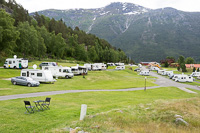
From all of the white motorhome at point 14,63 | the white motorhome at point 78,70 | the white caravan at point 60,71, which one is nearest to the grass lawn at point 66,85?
the white caravan at point 60,71

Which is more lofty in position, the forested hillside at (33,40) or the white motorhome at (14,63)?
the forested hillside at (33,40)

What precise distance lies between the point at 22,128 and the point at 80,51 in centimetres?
9153

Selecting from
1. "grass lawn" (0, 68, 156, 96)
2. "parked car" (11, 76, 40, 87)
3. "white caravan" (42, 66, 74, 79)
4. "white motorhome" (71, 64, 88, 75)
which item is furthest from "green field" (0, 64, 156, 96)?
"white motorhome" (71, 64, 88, 75)

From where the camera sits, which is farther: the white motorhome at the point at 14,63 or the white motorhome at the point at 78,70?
the white motorhome at the point at 78,70

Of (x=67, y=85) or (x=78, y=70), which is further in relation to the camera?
(x=78, y=70)

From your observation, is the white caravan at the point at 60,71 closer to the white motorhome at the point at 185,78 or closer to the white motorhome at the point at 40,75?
the white motorhome at the point at 40,75

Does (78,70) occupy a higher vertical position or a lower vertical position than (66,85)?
higher

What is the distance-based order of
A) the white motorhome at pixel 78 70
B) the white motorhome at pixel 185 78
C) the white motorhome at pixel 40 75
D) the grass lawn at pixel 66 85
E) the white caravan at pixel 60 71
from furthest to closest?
1. the white motorhome at pixel 185 78
2. the white motorhome at pixel 78 70
3. the white caravan at pixel 60 71
4. the white motorhome at pixel 40 75
5. the grass lawn at pixel 66 85

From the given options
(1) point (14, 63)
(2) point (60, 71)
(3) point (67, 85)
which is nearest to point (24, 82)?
(3) point (67, 85)

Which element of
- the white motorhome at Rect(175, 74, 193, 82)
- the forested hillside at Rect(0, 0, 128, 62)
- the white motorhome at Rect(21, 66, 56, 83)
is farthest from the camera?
the white motorhome at Rect(175, 74, 193, 82)

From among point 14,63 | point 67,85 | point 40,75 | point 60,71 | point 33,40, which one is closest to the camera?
point 67,85

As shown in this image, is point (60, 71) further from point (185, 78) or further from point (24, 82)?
point (185, 78)

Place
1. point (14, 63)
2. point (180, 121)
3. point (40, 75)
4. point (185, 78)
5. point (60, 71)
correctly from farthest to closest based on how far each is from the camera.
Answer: point (185, 78) → point (14, 63) → point (60, 71) → point (40, 75) → point (180, 121)

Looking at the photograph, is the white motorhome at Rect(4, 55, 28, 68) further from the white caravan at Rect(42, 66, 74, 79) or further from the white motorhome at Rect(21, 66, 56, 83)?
the white motorhome at Rect(21, 66, 56, 83)
